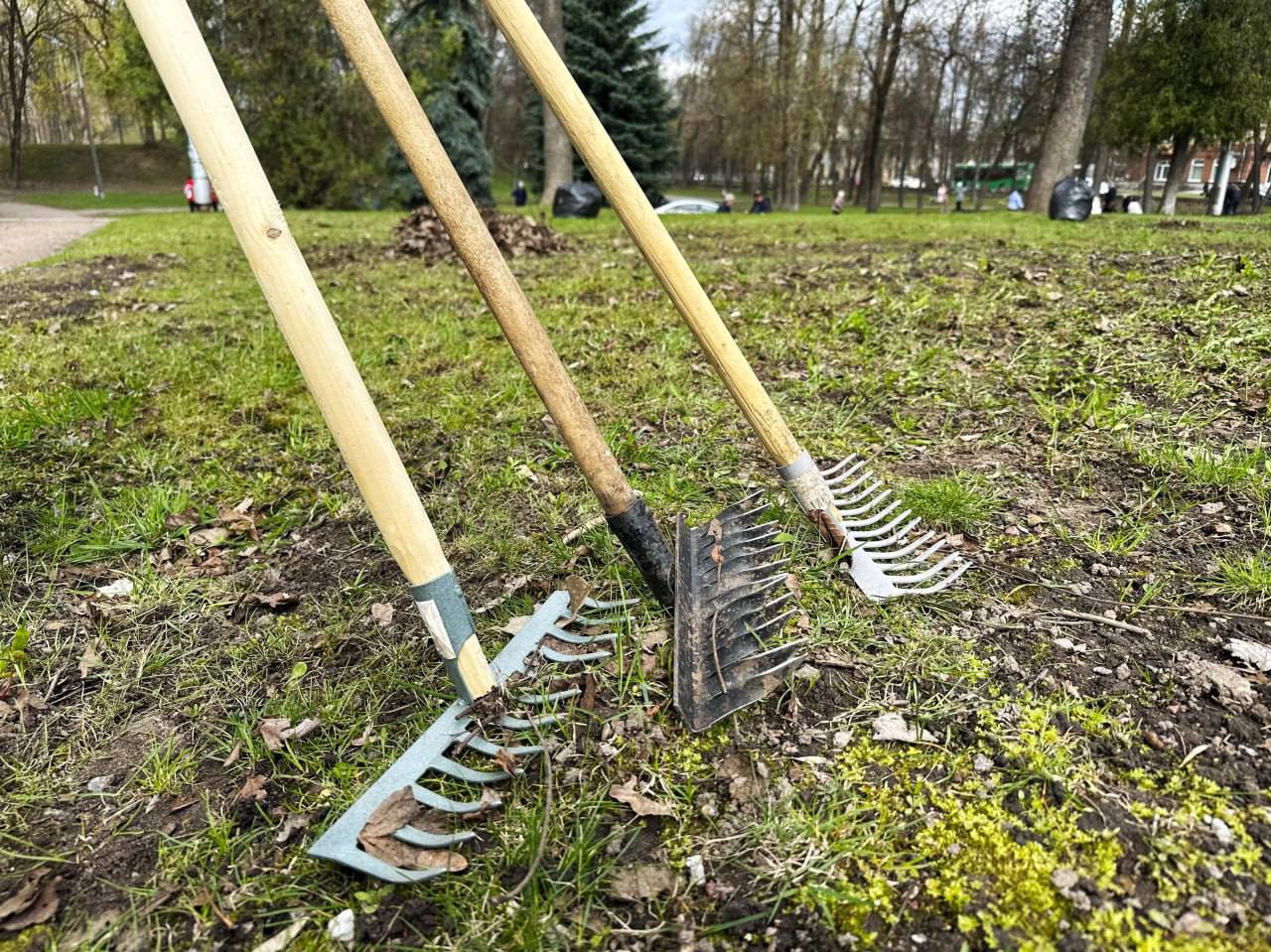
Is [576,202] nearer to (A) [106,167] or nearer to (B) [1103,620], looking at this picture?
(B) [1103,620]

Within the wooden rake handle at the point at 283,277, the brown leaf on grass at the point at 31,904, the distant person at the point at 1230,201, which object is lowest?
the brown leaf on grass at the point at 31,904

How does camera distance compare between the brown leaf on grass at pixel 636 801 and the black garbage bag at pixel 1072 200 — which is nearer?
the brown leaf on grass at pixel 636 801

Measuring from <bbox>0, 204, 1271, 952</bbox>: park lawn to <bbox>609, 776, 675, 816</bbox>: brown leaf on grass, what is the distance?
0.02m

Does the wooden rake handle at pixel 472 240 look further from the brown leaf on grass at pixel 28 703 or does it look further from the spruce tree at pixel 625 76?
the spruce tree at pixel 625 76

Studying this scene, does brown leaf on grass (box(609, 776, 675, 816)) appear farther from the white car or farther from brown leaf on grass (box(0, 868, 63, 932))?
the white car

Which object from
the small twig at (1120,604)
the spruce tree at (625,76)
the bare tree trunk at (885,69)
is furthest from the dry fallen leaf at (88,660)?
the spruce tree at (625,76)

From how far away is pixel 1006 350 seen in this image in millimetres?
4285

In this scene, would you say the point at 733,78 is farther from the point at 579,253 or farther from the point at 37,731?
the point at 37,731

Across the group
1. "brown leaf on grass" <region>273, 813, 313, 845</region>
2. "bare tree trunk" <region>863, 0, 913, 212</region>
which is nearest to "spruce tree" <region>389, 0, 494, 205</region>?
"bare tree trunk" <region>863, 0, 913, 212</region>

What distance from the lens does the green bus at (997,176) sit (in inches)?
1718

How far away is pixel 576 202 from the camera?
16.3 metres

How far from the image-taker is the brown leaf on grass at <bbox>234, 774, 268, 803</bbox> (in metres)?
1.70

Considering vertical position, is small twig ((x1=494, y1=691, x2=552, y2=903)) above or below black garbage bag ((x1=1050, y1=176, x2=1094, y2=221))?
below

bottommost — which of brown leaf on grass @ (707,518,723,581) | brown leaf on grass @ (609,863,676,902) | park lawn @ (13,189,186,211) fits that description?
brown leaf on grass @ (609,863,676,902)
